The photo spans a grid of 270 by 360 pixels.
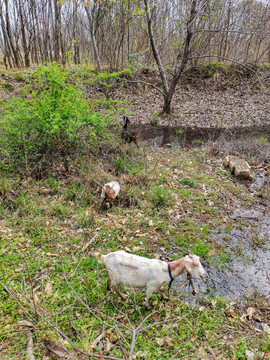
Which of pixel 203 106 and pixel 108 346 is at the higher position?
pixel 203 106

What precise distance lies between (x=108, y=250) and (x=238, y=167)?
4.91 metres

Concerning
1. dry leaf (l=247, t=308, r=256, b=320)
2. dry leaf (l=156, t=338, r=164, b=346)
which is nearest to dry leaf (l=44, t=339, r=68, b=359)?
dry leaf (l=156, t=338, r=164, b=346)

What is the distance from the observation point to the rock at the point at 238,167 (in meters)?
6.39

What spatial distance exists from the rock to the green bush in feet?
13.9

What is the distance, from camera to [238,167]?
21.6 feet

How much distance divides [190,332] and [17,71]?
15.8 metres

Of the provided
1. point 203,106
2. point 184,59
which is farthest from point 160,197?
point 203,106

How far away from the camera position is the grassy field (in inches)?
96.0

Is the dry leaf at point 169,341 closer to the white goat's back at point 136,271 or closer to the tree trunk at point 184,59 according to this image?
the white goat's back at point 136,271

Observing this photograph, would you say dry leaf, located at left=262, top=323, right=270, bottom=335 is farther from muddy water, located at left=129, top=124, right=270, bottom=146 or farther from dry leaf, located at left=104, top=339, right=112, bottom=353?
muddy water, located at left=129, top=124, right=270, bottom=146

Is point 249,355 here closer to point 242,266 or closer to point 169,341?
point 169,341

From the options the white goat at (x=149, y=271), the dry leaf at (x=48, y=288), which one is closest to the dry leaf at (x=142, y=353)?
the white goat at (x=149, y=271)

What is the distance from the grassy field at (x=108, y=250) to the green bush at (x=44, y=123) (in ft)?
2.07

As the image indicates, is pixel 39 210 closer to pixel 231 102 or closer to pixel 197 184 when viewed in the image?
pixel 197 184
